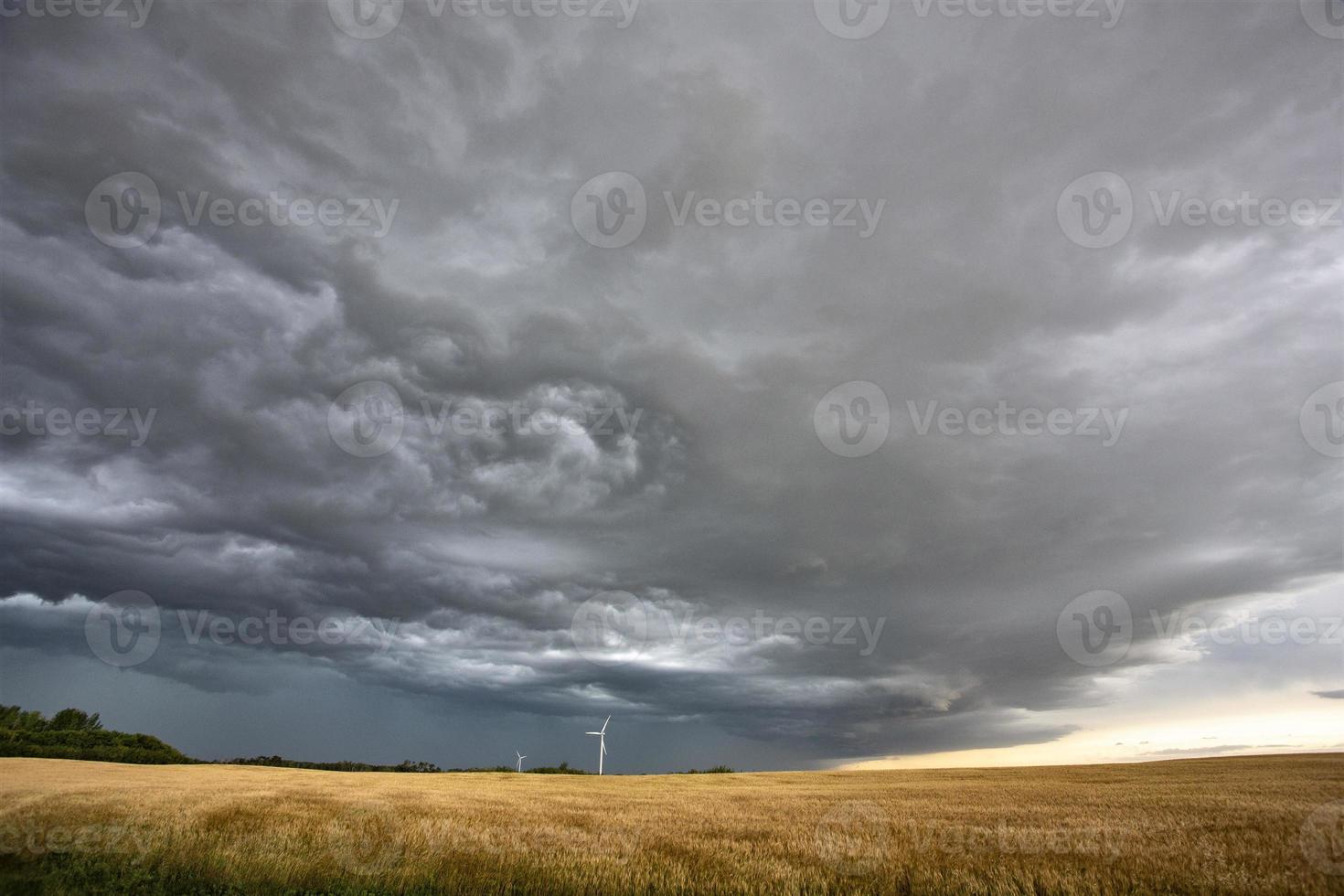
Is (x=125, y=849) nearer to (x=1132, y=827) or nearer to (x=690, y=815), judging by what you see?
(x=690, y=815)

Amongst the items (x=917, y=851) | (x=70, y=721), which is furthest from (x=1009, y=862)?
(x=70, y=721)

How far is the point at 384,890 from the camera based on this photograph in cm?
1332

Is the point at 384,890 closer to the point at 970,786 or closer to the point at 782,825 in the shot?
the point at 782,825

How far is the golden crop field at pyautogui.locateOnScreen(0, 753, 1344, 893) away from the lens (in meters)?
13.4

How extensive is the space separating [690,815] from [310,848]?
585 inches

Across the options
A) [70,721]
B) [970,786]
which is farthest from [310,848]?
[70,721]

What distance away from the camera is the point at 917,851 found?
1602 centimetres

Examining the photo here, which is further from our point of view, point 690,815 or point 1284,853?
point 690,815

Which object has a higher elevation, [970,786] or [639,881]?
[639,881]

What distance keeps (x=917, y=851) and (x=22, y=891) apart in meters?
18.5

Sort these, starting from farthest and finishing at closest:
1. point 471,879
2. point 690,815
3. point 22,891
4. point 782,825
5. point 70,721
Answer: point 70,721 < point 690,815 < point 782,825 < point 471,879 < point 22,891

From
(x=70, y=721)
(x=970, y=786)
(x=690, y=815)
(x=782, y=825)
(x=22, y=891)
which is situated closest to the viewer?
(x=22, y=891)

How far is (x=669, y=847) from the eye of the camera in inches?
681

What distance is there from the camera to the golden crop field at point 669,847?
527 inches
